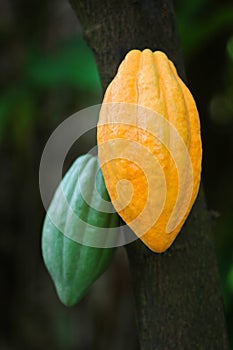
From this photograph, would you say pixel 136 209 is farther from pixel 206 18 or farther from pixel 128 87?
pixel 206 18

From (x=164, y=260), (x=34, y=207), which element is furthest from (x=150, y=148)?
(x=34, y=207)

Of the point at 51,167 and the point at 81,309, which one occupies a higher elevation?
the point at 51,167

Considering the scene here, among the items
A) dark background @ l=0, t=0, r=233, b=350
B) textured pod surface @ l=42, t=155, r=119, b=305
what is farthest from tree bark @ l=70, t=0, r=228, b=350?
dark background @ l=0, t=0, r=233, b=350

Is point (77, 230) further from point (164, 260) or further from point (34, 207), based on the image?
point (34, 207)

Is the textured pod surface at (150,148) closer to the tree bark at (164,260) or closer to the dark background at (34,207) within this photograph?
the tree bark at (164,260)

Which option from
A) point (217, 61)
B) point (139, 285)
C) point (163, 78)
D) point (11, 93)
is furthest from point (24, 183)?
point (163, 78)

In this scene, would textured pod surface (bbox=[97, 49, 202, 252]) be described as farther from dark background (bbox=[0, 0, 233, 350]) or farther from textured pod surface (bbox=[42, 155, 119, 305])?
dark background (bbox=[0, 0, 233, 350])
